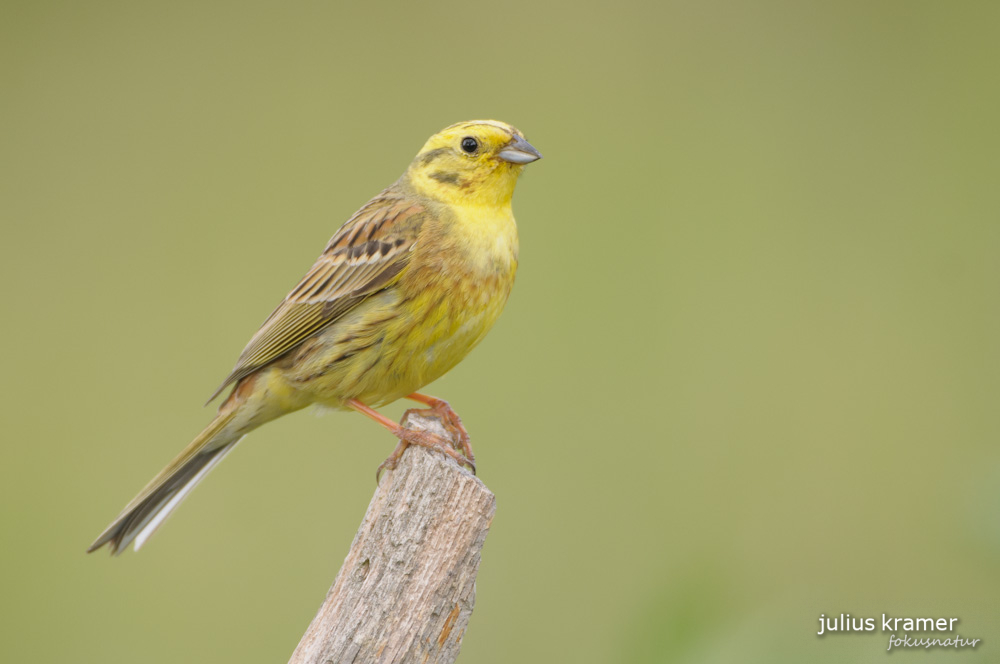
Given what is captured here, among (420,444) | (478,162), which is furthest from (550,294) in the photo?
(420,444)

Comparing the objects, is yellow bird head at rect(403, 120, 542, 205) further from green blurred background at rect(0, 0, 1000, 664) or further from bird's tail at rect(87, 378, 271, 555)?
green blurred background at rect(0, 0, 1000, 664)

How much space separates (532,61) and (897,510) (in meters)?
3.92

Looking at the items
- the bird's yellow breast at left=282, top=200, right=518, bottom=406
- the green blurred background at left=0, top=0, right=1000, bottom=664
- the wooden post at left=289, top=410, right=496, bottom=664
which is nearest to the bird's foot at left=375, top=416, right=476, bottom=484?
the bird's yellow breast at left=282, top=200, right=518, bottom=406

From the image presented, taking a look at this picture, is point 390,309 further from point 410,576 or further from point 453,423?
point 410,576

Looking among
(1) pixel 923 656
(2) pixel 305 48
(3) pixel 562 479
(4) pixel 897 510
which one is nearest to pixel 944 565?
(4) pixel 897 510

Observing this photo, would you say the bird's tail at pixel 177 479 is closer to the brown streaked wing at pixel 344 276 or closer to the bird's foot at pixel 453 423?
the brown streaked wing at pixel 344 276

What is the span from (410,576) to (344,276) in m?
1.52

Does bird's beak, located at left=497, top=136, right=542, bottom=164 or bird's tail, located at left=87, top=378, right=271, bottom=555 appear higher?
bird's beak, located at left=497, top=136, right=542, bottom=164

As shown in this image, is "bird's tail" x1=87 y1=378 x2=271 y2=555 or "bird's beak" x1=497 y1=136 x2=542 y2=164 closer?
"bird's tail" x1=87 y1=378 x2=271 y2=555

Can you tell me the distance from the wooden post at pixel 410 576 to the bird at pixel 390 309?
30.3 inches

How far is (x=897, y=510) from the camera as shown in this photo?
5281 mm

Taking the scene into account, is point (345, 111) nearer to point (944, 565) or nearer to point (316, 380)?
point (316, 380)

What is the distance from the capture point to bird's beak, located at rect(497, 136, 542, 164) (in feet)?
12.1

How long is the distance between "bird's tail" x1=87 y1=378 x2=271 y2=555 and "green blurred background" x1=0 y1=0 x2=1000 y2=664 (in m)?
1.61
